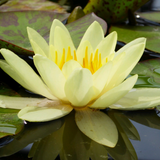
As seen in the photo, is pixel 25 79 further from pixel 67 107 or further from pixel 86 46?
pixel 86 46

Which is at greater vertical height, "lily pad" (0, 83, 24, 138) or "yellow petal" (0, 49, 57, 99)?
"yellow petal" (0, 49, 57, 99)

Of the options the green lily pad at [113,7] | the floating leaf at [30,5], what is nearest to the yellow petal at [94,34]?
the green lily pad at [113,7]

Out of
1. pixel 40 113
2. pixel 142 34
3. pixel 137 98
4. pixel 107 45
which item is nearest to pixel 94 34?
pixel 107 45

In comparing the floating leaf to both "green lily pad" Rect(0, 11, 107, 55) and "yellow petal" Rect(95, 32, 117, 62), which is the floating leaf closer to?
"green lily pad" Rect(0, 11, 107, 55)

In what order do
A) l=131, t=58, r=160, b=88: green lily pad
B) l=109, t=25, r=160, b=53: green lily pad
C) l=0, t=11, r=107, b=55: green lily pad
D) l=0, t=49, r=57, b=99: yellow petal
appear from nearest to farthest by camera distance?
l=0, t=49, r=57, b=99: yellow petal → l=131, t=58, r=160, b=88: green lily pad → l=0, t=11, r=107, b=55: green lily pad → l=109, t=25, r=160, b=53: green lily pad

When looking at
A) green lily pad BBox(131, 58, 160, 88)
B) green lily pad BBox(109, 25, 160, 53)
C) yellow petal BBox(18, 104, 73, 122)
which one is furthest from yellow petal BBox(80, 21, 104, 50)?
green lily pad BBox(109, 25, 160, 53)

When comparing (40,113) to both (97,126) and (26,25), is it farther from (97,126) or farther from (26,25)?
(26,25)

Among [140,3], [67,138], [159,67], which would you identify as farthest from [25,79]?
[140,3]
